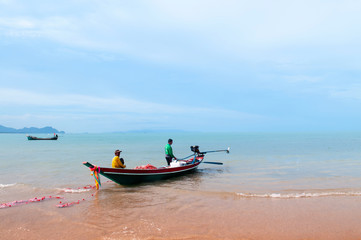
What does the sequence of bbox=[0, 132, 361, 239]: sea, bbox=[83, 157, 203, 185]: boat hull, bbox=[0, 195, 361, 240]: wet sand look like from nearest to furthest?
bbox=[0, 195, 361, 240]: wet sand
bbox=[0, 132, 361, 239]: sea
bbox=[83, 157, 203, 185]: boat hull

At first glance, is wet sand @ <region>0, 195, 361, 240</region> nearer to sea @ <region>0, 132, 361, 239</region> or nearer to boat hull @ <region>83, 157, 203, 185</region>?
sea @ <region>0, 132, 361, 239</region>

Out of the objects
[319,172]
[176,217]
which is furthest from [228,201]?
[319,172]

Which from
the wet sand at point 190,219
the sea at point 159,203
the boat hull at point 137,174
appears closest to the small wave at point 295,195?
the sea at point 159,203

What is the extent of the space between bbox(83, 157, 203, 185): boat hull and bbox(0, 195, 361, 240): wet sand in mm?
1774

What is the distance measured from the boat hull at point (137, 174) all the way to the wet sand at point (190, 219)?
1774 millimetres

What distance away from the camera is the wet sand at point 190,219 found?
22.2 feet

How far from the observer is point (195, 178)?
1577cm

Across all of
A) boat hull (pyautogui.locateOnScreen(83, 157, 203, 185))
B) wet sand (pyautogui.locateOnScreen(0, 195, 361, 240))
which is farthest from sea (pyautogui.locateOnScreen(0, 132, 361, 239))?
boat hull (pyautogui.locateOnScreen(83, 157, 203, 185))

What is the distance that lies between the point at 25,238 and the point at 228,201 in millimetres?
7097

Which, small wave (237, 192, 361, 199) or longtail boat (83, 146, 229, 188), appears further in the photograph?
longtail boat (83, 146, 229, 188)

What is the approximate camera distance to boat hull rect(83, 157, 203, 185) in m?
12.0

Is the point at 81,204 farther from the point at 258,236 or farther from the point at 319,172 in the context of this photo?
the point at 319,172

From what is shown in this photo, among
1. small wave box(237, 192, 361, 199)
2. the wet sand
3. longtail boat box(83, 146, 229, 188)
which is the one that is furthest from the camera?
longtail boat box(83, 146, 229, 188)

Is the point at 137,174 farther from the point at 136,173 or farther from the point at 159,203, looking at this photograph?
→ the point at 159,203
